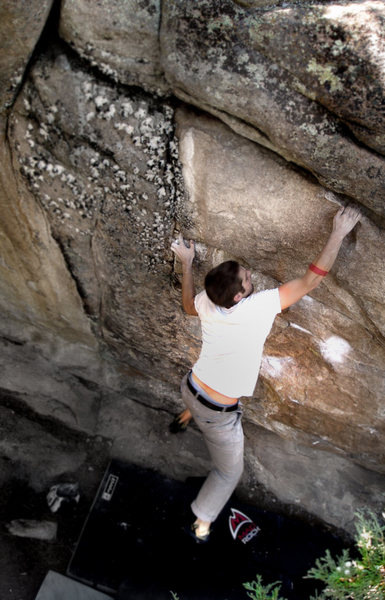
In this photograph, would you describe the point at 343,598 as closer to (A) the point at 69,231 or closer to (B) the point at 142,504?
(B) the point at 142,504

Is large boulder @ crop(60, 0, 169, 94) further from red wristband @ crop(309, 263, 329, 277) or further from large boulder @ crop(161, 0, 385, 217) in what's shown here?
red wristband @ crop(309, 263, 329, 277)

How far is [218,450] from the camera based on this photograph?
2.74m

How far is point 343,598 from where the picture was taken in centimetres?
251

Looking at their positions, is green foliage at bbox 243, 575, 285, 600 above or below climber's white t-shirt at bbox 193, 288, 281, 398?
below

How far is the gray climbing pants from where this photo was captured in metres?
2.60

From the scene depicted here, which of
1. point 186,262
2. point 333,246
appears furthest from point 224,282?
point 333,246

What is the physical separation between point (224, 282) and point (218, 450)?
3.61 feet

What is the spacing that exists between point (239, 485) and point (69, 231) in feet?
6.88

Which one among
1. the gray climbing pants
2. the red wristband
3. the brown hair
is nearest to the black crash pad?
the gray climbing pants

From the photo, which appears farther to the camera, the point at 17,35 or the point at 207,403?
the point at 207,403

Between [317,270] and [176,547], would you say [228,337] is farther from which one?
[176,547]

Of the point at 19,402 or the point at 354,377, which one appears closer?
the point at 354,377

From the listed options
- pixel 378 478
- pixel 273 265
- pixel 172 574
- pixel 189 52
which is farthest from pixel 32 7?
pixel 378 478

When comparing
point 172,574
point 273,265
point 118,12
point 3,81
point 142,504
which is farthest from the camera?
point 142,504
